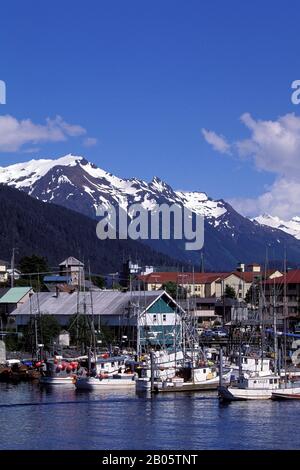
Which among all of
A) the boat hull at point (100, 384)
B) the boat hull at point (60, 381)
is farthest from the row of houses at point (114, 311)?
the boat hull at point (100, 384)

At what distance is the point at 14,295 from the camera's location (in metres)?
123

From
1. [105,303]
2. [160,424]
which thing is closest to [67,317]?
[105,303]

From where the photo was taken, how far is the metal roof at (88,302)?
107 meters

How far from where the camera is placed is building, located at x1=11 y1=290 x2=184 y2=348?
99812 mm

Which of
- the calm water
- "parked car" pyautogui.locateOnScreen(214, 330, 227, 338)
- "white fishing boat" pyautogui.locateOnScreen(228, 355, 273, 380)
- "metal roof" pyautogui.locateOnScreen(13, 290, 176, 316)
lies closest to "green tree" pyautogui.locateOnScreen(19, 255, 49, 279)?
"metal roof" pyautogui.locateOnScreen(13, 290, 176, 316)

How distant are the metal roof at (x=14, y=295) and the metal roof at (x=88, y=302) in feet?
6.21

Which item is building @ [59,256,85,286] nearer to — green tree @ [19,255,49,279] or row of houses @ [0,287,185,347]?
green tree @ [19,255,49,279]

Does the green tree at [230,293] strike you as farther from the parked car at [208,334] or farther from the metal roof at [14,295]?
the metal roof at [14,295]

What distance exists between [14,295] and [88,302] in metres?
13.4
